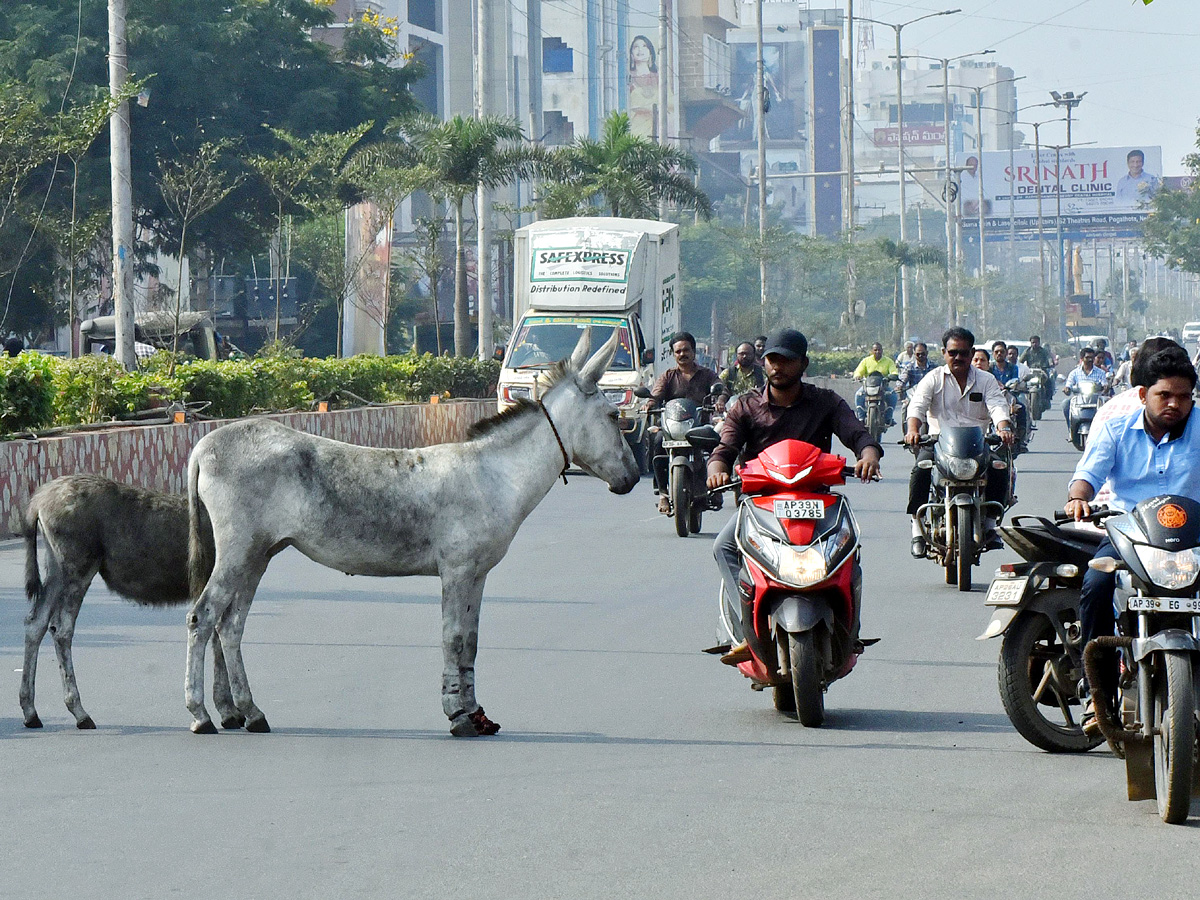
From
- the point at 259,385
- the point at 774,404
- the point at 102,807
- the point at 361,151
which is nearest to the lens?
the point at 102,807

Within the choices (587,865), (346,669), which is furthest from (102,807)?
(346,669)

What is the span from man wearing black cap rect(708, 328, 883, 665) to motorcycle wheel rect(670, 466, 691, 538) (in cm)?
807

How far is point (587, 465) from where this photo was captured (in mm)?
7879

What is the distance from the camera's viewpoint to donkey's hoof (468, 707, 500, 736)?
24.1 ft

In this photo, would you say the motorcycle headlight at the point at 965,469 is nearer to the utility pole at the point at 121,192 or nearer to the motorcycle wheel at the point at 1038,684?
the motorcycle wheel at the point at 1038,684

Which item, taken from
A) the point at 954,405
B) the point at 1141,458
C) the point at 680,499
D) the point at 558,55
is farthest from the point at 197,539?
the point at 558,55

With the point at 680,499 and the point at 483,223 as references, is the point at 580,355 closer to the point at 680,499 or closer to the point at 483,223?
the point at 680,499

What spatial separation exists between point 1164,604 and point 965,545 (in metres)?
6.80

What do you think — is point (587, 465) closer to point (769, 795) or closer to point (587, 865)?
point (769, 795)

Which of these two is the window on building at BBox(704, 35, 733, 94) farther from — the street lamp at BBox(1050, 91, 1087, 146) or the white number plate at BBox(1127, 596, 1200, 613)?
the white number plate at BBox(1127, 596, 1200, 613)

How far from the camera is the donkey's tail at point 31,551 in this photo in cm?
777

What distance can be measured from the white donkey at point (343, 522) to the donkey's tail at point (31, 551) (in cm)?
71

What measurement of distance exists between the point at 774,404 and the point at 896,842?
275 centimetres

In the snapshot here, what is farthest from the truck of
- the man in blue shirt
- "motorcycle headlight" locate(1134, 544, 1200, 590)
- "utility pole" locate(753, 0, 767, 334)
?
"utility pole" locate(753, 0, 767, 334)
